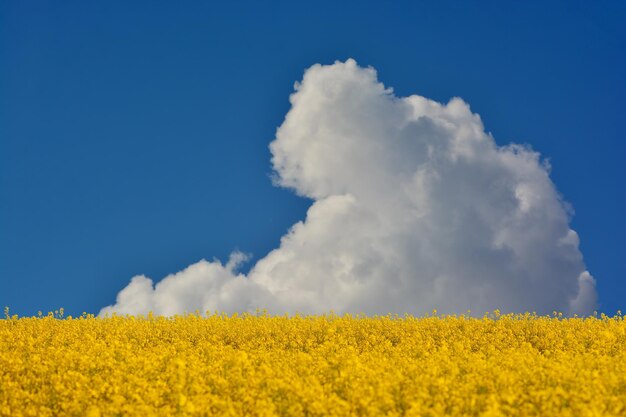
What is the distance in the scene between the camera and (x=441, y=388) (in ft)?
30.5

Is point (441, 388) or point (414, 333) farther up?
point (414, 333)

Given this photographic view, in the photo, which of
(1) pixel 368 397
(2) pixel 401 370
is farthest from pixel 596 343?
(1) pixel 368 397

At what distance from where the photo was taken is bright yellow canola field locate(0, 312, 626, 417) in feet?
29.4

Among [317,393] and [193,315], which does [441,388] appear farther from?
[193,315]

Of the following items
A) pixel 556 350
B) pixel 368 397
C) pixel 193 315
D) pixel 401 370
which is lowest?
pixel 368 397

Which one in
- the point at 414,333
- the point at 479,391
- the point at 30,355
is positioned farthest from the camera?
the point at 414,333

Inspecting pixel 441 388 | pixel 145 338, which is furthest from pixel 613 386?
pixel 145 338

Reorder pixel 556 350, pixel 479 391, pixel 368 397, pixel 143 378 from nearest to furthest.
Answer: pixel 368 397
pixel 479 391
pixel 143 378
pixel 556 350

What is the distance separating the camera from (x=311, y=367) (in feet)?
36.2

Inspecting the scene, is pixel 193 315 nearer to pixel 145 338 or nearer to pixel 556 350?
pixel 145 338

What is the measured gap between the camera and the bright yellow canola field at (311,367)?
897 centimetres

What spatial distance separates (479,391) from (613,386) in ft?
6.30

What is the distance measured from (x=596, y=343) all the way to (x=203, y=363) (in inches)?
322

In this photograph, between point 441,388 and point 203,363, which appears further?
point 203,363
